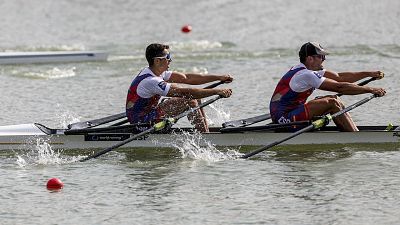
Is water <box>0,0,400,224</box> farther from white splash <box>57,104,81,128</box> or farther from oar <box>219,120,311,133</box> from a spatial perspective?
oar <box>219,120,311,133</box>

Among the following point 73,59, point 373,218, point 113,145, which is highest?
point 73,59

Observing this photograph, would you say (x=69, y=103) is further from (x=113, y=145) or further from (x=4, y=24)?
(x=4, y=24)

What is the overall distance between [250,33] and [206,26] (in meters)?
2.80

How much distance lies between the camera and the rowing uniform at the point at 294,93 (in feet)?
47.3

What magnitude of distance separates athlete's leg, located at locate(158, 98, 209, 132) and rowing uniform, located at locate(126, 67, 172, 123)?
104 millimetres

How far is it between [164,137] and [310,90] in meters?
2.18

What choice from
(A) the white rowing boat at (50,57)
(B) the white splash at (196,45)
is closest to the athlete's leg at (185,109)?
(A) the white rowing boat at (50,57)

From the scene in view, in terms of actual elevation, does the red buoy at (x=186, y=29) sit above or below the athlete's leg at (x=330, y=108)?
above

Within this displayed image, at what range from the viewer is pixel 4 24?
3725cm

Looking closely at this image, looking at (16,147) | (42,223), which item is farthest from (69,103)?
(42,223)

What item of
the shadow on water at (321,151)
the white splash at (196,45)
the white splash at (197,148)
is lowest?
the shadow on water at (321,151)

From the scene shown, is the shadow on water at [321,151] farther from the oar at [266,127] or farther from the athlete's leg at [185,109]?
the athlete's leg at [185,109]

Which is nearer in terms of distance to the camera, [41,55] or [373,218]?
[373,218]

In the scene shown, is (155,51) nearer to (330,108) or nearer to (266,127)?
(266,127)
